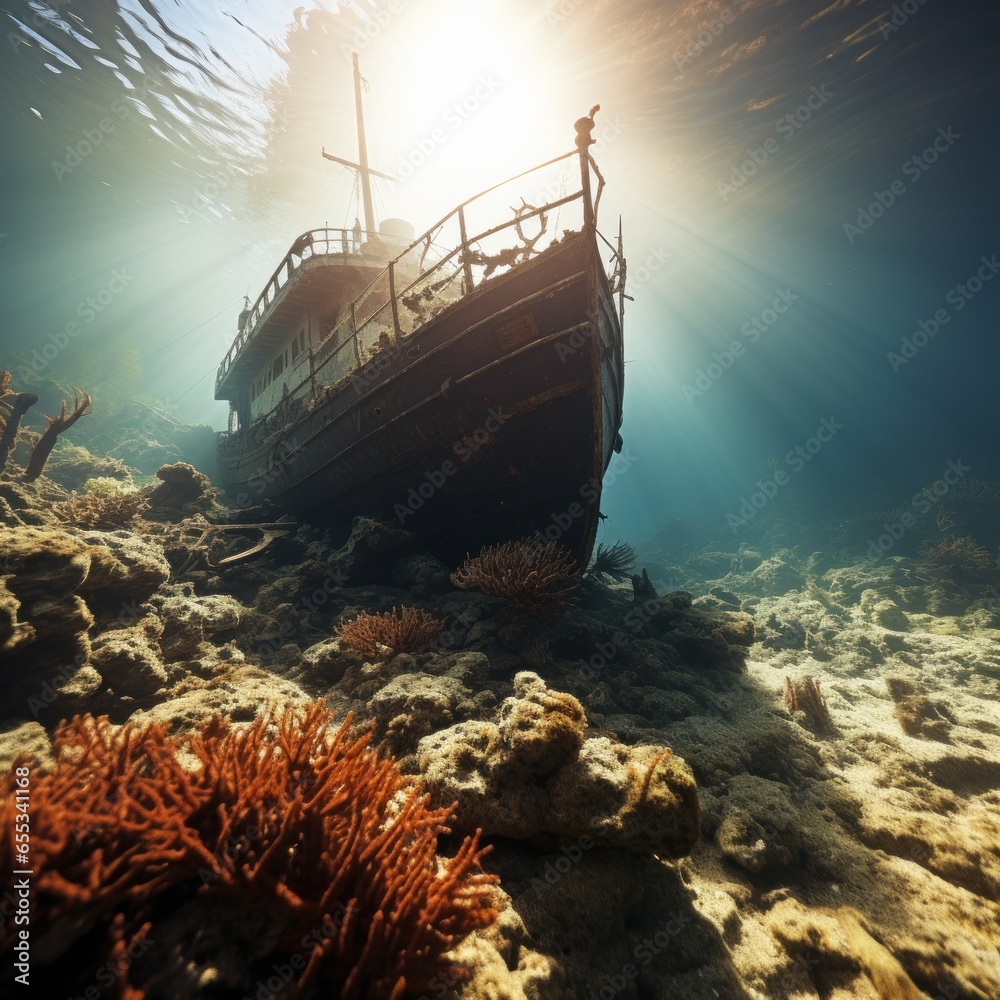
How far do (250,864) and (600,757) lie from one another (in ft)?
6.03

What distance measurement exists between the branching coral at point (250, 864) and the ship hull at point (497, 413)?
17.0 ft

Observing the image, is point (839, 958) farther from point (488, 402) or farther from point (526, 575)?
point (488, 402)

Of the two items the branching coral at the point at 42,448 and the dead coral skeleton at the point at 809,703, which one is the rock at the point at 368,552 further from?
the branching coral at the point at 42,448

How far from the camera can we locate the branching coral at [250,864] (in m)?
1.20

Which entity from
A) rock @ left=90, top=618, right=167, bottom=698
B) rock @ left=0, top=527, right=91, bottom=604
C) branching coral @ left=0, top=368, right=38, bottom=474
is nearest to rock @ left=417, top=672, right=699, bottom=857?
rock @ left=90, top=618, right=167, bottom=698

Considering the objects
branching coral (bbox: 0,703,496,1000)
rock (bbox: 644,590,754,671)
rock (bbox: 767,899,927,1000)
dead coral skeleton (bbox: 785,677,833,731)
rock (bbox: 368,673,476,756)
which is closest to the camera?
branching coral (bbox: 0,703,496,1000)

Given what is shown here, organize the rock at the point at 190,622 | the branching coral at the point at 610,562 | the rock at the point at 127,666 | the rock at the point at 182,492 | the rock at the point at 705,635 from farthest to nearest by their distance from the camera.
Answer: the rock at the point at 182,492 < the branching coral at the point at 610,562 < the rock at the point at 705,635 < the rock at the point at 190,622 < the rock at the point at 127,666

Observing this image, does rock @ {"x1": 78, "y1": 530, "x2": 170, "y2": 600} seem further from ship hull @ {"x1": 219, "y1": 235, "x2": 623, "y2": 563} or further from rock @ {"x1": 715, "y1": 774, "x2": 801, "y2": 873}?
rock @ {"x1": 715, "y1": 774, "x2": 801, "y2": 873}

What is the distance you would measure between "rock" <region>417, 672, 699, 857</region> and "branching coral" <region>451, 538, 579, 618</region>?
305 cm

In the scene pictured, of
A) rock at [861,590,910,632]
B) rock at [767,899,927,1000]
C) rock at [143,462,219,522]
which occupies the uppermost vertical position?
rock at [143,462,219,522]

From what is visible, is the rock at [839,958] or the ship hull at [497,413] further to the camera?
the ship hull at [497,413]

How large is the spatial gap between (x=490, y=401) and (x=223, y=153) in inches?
1103

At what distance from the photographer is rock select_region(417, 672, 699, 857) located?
2158mm

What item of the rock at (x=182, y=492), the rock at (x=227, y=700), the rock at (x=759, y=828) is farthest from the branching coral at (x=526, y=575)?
the rock at (x=182, y=492)
